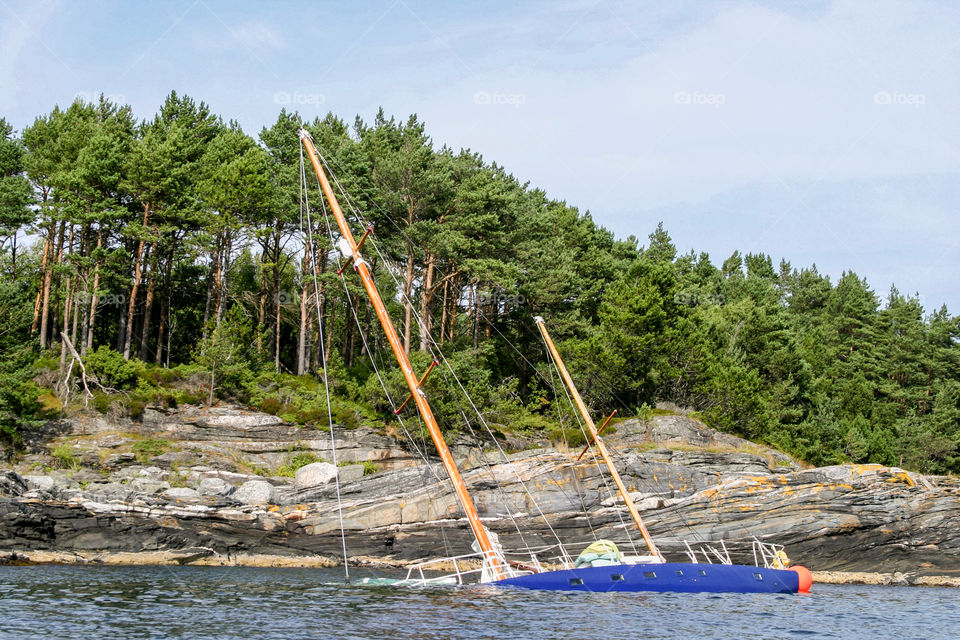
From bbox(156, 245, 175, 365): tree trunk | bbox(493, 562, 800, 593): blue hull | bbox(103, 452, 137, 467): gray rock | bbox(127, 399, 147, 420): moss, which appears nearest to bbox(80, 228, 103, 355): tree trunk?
bbox(156, 245, 175, 365): tree trunk

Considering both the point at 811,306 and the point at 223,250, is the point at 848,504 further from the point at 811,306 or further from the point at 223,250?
the point at 811,306

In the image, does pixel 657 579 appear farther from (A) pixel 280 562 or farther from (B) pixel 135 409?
(B) pixel 135 409

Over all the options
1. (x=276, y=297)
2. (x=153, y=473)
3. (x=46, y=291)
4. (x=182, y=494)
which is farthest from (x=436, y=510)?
(x=46, y=291)

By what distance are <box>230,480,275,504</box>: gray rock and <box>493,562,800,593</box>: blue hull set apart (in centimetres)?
1991

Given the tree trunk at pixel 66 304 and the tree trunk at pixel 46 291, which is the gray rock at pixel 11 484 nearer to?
the tree trunk at pixel 66 304

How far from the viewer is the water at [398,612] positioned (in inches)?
835

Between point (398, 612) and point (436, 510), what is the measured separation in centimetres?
1954

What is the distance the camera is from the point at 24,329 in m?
63.0

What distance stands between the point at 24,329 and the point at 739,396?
53411mm

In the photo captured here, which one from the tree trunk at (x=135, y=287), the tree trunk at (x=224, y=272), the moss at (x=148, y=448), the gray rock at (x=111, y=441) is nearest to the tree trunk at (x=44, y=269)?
the tree trunk at (x=135, y=287)

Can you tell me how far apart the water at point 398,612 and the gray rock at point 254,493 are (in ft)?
35.9

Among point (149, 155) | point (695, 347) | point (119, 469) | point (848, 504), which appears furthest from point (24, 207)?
point (848, 504)

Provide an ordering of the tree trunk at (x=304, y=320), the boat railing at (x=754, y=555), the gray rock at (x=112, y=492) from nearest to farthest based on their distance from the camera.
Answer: the boat railing at (x=754, y=555) < the gray rock at (x=112, y=492) < the tree trunk at (x=304, y=320)

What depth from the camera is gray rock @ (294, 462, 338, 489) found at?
48.8 metres
